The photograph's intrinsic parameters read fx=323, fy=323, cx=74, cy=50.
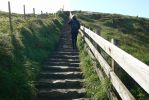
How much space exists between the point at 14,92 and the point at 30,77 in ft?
5.77

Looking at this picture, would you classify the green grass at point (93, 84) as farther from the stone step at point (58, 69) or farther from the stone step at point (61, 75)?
the stone step at point (58, 69)

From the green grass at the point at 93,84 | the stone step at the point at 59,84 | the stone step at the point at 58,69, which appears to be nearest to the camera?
the green grass at the point at 93,84

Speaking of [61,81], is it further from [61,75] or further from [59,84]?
[61,75]

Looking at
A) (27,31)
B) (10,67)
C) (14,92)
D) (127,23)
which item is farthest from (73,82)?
(127,23)

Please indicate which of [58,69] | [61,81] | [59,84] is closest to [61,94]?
[59,84]

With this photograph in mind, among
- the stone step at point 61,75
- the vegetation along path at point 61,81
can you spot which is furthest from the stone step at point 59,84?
the stone step at point 61,75

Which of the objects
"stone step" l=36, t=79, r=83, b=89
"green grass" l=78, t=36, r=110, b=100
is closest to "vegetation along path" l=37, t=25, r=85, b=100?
"stone step" l=36, t=79, r=83, b=89

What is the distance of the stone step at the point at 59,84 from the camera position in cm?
931

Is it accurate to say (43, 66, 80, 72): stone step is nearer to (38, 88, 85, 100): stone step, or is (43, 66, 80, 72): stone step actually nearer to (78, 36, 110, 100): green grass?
(78, 36, 110, 100): green grass

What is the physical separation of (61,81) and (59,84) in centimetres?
14

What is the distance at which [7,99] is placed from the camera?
6.89 meters

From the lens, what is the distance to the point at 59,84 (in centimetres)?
943

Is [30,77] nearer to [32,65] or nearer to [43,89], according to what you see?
[43,89]

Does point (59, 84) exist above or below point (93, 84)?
below
